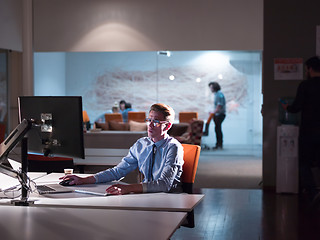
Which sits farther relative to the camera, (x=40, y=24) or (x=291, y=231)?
(x=40, y=24)

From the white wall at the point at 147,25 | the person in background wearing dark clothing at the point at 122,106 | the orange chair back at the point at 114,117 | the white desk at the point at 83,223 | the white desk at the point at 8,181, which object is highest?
the white wall at the point at 147,25

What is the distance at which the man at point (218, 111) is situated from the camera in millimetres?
11766

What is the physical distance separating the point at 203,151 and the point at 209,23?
3.97m

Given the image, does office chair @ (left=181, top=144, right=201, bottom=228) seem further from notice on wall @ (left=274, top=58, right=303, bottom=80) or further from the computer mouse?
notice on wall @ (left=274, top=58, right=303, bottom=80)

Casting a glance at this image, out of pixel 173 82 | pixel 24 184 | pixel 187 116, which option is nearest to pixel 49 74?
pixel 173 82

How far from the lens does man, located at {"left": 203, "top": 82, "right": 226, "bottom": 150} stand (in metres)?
11.8

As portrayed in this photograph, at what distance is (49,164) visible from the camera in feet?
17.1

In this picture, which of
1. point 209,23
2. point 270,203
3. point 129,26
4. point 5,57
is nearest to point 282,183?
point 270,203

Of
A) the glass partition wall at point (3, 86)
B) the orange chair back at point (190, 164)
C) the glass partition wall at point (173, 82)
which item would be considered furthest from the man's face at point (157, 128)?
the glass partition wall at point (173, 82)

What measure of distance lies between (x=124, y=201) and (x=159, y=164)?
81 cm

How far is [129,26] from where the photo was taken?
9219mm

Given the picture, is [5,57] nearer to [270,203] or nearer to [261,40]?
[261,40]

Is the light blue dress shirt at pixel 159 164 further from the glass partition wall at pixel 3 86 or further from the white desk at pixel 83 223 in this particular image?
the glass partition wall at pixel 3 86

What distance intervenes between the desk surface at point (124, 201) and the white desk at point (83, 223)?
0.37 feet
